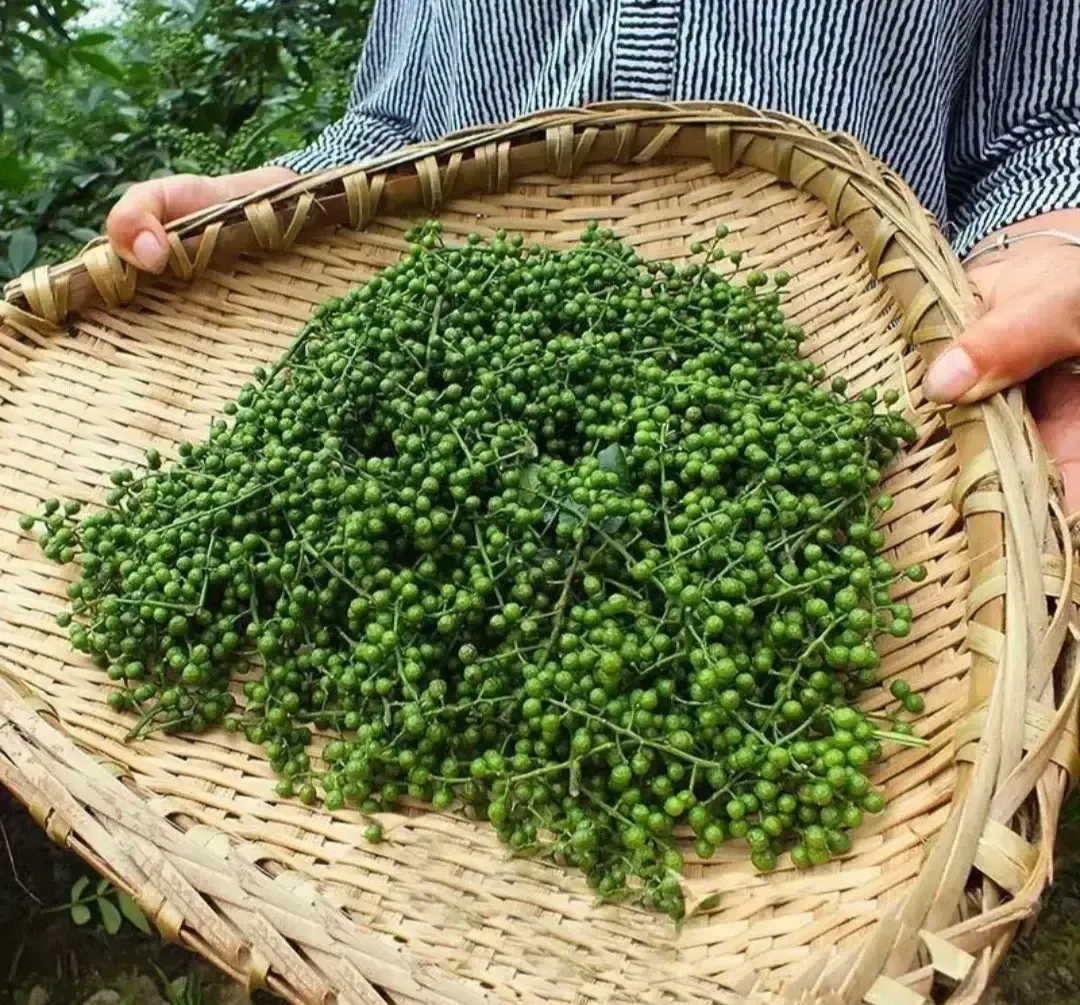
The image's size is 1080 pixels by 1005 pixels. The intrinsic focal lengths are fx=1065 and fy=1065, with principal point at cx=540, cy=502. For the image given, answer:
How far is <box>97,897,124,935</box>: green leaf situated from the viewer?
1.43 m

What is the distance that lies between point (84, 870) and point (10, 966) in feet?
0.48

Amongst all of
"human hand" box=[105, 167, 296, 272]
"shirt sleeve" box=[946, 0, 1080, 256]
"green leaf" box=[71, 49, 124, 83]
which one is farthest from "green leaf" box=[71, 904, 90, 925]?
"shirt sleeve" box=[946, 0, 1080, 256]

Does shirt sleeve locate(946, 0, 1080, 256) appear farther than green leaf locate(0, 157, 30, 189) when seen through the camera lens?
No

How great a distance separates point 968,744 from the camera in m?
0.87

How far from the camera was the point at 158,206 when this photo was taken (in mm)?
1438

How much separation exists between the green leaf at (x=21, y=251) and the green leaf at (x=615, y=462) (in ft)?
3.77

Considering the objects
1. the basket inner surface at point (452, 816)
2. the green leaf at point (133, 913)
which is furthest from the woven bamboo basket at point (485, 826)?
the green leaf at point (133, 913)

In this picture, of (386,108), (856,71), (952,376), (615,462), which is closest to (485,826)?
(615,462)

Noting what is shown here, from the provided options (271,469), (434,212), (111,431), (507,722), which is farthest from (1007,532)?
(111,431)

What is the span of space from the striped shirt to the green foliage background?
1.99ft

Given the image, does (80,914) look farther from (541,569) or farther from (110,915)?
(541,569)

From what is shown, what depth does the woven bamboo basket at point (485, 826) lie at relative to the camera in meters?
0.86

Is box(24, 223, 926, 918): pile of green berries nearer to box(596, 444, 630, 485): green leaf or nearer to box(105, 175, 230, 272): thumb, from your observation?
box(596, 444, 630, 485): green leaf

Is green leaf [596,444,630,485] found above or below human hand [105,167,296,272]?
below
